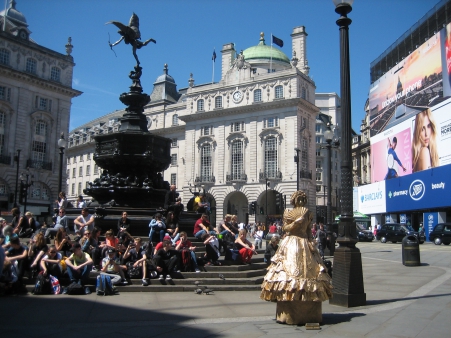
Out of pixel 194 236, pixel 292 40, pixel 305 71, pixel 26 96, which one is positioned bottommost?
pixel 194 236

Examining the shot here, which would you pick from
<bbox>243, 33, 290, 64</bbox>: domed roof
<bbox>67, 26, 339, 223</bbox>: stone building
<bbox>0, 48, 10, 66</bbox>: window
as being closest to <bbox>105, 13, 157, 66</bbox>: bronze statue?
<bbox>67, 26, 339, 223</bbox>: stone building

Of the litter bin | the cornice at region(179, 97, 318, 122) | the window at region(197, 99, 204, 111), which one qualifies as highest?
the window at region(197, 99, 204, 111)

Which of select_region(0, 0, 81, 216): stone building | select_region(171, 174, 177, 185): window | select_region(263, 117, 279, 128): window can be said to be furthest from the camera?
select_region(171, 174, 177, 185): window

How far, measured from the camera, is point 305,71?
198ft

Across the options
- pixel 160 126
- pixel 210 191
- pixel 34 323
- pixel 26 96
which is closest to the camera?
pixel 34 323

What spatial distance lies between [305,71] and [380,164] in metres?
17.3

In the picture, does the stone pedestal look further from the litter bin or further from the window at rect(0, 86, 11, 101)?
the window at rect(0, 86, 11, 101)

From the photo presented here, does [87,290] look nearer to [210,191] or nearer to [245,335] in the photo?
[245,335]

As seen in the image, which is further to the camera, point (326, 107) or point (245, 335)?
point (326, 107)

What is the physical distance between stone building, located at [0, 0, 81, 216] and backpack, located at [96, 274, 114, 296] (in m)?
39.2

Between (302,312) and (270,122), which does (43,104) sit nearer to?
(270,122)

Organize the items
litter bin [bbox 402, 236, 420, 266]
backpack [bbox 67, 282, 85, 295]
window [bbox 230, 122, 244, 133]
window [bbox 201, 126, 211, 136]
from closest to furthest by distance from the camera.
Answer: backpack [bbox 67, 282, 85, 295], litter bin [bbox 402, 236, 420, 266], window [bbox 230, 122, 244, 133], window [bbox 201, 126, 211, 136]

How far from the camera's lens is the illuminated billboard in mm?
38844

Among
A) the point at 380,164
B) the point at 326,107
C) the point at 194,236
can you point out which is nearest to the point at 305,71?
the point at 380,164
